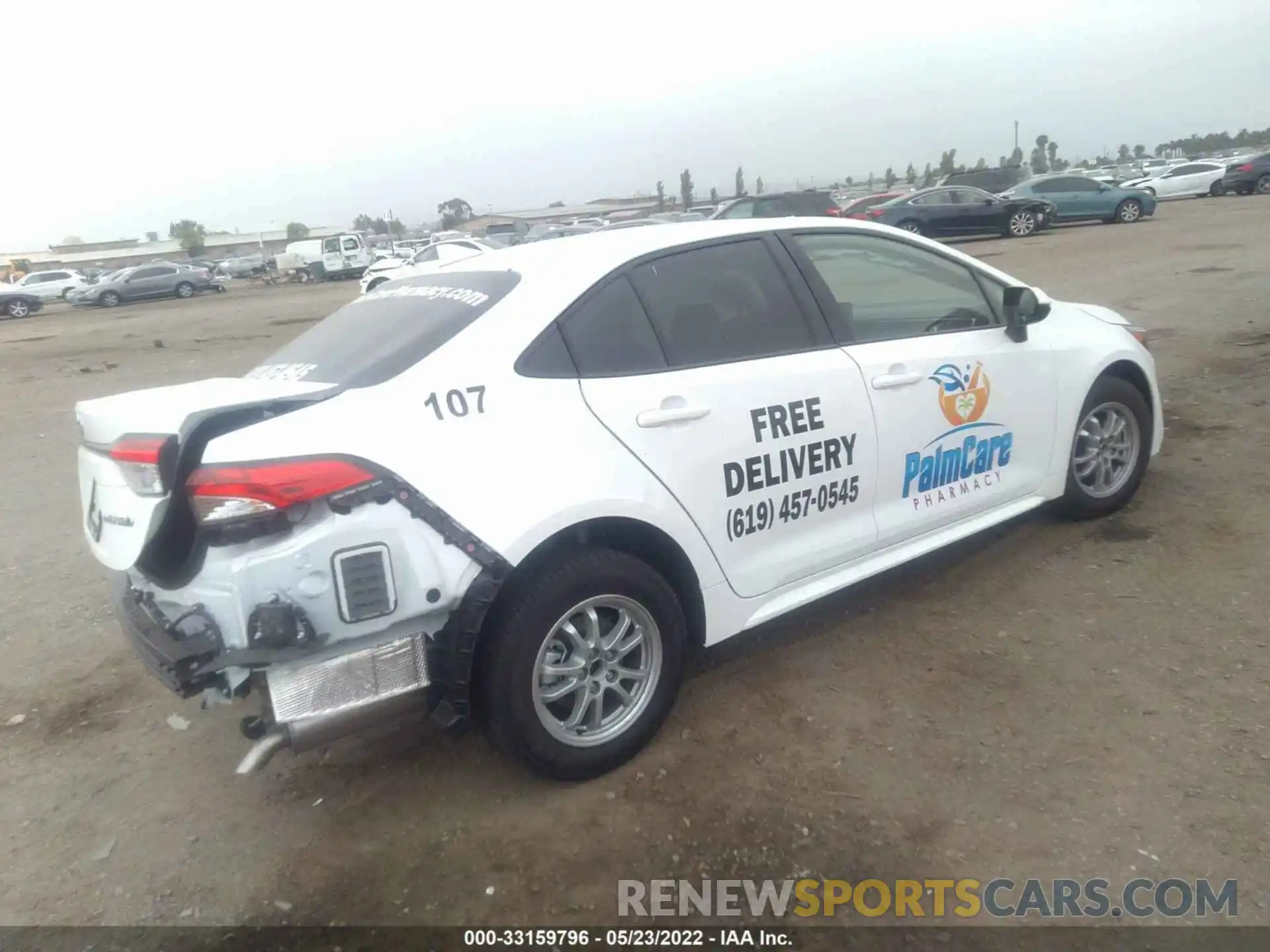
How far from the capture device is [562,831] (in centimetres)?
290

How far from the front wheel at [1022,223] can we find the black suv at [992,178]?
156 inches

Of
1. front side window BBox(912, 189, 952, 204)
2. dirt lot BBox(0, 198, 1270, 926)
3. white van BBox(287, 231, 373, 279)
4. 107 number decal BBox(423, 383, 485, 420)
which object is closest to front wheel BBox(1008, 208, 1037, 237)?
front side window BBox(912, 189, 952, 204)

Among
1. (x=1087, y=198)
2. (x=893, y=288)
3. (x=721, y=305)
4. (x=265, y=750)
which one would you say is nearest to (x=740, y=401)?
(x=721, y=305)

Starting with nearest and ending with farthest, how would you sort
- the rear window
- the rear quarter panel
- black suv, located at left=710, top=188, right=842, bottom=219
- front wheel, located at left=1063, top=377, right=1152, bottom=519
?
the rear quarter panel
the rear window
front wheel, located at left=1063, top=377, right=1152, bottom=519
black suv, located at left=710, top=188, right=842, bottom=219

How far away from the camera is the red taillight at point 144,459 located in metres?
2.56

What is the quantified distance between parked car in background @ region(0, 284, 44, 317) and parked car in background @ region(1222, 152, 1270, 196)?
140 feet

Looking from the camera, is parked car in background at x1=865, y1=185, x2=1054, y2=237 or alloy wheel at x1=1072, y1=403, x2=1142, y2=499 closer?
alloy wheel at x1=1072, y1=403, x2=1142, y2=499

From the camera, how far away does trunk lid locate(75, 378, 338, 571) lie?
2613 millimetres

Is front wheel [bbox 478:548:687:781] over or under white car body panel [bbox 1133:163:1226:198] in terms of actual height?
under

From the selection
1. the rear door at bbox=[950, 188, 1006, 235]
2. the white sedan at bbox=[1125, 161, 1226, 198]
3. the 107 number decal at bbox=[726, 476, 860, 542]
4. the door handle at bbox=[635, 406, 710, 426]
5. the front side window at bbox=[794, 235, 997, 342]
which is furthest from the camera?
the white sedan at bbox=[1125, 161, 1226, 198]

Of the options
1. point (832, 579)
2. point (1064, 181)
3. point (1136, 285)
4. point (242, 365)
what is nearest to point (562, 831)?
point (832, 579)

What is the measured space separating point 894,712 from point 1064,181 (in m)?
26.3

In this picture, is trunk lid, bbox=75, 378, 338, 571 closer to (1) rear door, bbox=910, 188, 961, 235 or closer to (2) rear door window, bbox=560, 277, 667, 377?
(2) rear door window, bbox=560, 277, 667, 377

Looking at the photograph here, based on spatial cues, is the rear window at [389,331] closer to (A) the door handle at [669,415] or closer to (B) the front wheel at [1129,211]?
(A) the door handle at [669,415]
